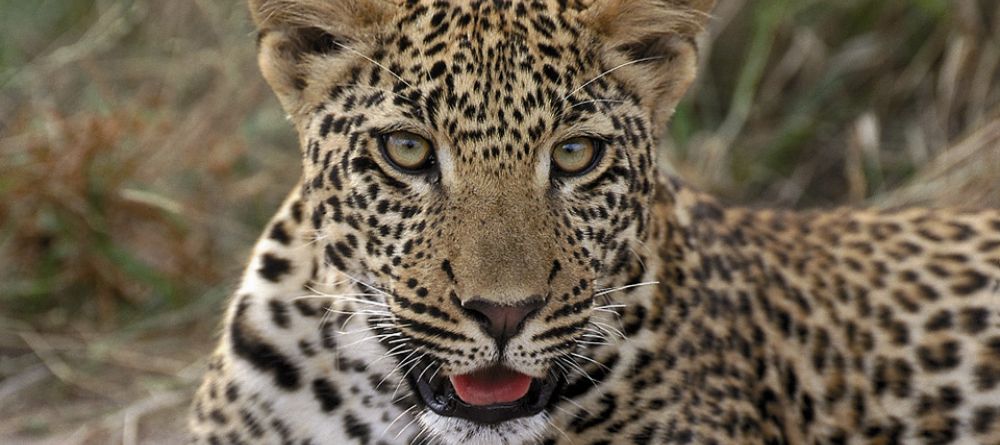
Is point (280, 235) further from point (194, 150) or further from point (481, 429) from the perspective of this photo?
point (194, 150)

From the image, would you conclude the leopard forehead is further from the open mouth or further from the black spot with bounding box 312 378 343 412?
the black spot with bounding box 312 378 343 412

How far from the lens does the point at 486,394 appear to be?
3.72m

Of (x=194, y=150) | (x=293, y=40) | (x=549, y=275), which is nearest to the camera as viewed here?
(x=549, y=275)

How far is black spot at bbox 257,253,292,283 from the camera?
4328 millimetres

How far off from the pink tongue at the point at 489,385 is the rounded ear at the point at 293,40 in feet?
3.19

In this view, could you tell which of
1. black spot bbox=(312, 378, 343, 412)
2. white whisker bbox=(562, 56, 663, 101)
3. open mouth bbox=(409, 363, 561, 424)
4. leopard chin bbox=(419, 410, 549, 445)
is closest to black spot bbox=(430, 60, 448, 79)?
white whisker bbox=(562, 56, 663, 101)

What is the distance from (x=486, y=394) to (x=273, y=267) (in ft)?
3.16

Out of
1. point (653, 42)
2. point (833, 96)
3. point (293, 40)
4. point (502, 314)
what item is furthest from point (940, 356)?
point (833, 96)

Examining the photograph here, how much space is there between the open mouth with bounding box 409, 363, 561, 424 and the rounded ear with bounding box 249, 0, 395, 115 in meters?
0.91

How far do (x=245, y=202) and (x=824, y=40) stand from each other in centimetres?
359

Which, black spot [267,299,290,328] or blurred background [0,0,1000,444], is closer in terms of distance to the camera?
black spot [267,299,290,328]

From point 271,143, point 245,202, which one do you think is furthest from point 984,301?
point 271,143

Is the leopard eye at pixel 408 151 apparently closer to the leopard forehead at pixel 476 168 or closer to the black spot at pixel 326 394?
the leopard forehead at pixel 476 168

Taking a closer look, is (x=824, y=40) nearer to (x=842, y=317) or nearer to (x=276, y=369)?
(x=842, y=317)
